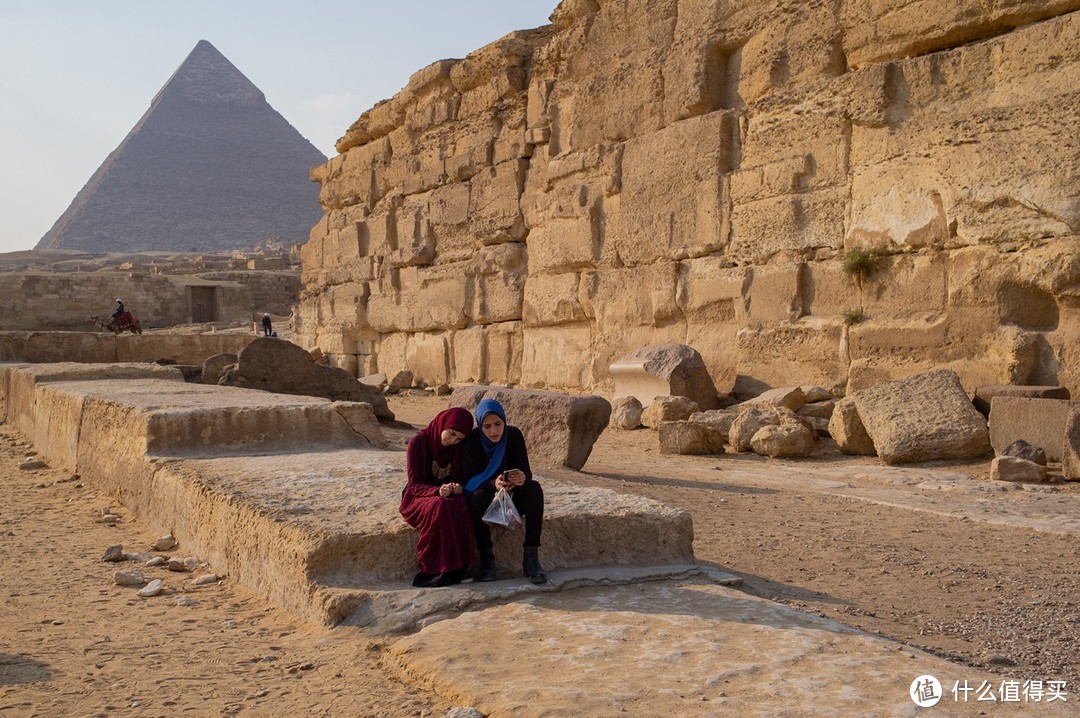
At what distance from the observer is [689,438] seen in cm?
769

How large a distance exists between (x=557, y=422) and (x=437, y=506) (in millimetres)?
3261

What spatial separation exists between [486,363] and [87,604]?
932 cm

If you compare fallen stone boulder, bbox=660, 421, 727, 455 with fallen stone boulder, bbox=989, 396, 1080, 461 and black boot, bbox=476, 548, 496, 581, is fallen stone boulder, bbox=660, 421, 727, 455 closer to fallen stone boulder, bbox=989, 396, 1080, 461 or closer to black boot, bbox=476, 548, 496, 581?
fallen stone boulder, bbox=989, 396, 1080, 461

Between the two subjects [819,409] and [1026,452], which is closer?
[1026,452]

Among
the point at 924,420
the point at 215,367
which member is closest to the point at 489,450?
the point at 924,420

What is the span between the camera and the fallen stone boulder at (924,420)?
260 inches

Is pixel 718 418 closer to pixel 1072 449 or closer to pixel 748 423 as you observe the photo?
pixel 748 423

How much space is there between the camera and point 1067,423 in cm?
601

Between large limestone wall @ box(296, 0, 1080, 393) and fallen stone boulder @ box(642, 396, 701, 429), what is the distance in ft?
2.40

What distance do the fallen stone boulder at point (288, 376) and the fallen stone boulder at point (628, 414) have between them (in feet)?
7.19

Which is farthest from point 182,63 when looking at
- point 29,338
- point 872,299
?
point 872,299

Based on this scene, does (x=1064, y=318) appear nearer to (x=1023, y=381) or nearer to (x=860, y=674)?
(x=1023, y=381)

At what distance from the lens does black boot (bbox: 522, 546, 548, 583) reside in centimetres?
334

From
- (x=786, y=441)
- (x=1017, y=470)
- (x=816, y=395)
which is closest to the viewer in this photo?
(x=1017, y=470)
